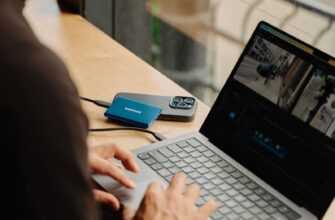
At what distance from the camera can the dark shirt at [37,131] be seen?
1.97 feet

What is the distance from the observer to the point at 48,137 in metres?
0.61

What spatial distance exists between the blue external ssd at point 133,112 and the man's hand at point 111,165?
139mm

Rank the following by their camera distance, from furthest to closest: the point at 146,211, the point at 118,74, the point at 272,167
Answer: the point at 118,74 < the point at 272,167 < the point at 146,211

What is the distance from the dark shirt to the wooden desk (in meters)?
0.59

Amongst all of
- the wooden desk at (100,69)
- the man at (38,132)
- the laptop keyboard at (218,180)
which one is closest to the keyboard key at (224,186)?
the laptop keyboard at (218,180)

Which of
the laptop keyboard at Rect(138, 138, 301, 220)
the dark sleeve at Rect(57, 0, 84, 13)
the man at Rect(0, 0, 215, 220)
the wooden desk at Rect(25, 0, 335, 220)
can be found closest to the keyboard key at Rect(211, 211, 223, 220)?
the laptop keyboard at Rect(138, 138, 301, 220)

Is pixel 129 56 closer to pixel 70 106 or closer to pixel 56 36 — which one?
pixel 56 36

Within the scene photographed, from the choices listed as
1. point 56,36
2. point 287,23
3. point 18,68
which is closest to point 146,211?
point 18,68

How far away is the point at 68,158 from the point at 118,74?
874 mm

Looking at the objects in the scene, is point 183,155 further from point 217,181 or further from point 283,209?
point 283,209

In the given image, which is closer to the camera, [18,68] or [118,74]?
[18,68]

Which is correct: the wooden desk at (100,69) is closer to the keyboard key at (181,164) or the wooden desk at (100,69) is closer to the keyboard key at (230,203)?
the keyboard key at (181,164)

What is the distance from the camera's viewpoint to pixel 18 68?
1.97 ft

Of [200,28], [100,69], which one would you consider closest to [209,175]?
[100,69]
